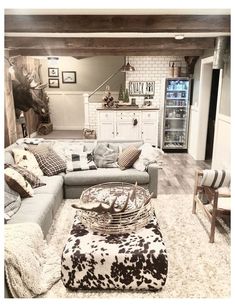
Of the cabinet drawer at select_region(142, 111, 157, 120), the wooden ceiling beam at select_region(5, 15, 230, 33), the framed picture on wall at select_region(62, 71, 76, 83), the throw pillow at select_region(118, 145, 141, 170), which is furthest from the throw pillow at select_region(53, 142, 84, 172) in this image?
the framed picture on wall at select_region(62, 71, 76, 83)

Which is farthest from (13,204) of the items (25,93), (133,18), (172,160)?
(172,160)

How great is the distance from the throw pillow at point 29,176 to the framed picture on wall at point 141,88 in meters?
4.33

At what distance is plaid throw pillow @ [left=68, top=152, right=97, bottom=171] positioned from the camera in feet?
13.0

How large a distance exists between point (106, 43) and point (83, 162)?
7.40ft

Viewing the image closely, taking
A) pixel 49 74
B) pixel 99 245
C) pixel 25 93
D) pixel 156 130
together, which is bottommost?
pixel 99 245

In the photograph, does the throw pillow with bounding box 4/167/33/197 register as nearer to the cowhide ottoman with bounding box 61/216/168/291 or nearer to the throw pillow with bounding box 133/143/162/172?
the cowhide ottoman with bounding box 61/216/168/291

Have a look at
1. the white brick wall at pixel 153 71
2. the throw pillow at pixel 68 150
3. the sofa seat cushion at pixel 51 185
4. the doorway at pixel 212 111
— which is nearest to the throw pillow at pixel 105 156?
the throw pillow at pixel 68 150

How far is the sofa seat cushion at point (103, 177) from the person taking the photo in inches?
147

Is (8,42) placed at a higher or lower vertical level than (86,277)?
higher

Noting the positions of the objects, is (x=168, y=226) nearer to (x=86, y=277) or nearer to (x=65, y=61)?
(x=86, y=277)

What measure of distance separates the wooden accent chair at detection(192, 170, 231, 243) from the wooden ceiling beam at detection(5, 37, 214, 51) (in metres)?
2.54

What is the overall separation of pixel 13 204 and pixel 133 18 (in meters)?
2.42

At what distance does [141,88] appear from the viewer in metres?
6.99

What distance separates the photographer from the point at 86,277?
2170mm
